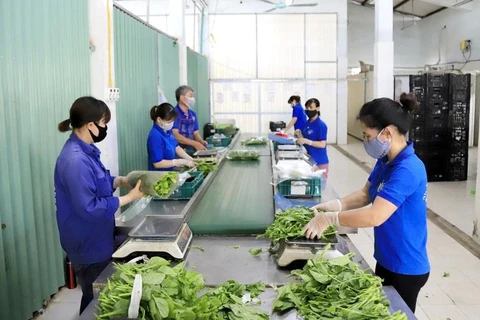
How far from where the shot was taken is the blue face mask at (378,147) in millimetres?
2240

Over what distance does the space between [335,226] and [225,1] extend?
1300 cm

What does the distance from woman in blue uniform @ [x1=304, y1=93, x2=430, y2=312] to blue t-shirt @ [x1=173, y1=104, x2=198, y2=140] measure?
4162mm

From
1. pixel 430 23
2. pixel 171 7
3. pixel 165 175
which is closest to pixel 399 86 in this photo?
pixel 171 7

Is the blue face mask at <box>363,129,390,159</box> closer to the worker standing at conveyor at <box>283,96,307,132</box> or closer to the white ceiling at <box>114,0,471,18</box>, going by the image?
the worker standing at conveyor at <box>283,96,307,132</box>

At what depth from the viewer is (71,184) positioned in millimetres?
2354

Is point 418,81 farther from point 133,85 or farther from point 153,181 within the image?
point 153,181

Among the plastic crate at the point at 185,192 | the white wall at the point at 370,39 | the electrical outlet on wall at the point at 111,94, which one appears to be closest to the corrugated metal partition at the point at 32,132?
the electrical outlet on wall at the point at 111,94

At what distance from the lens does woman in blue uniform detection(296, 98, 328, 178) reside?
5930 millimetres

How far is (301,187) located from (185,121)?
3.34 meters

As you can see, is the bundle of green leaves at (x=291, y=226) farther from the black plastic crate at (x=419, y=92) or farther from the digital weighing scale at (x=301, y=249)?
the black plastic crate at (x=419, y=92)

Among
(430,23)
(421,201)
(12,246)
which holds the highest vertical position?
(430,23)

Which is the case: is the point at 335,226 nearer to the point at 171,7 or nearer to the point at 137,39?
the point at 137,39

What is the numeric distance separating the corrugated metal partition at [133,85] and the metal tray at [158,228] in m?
2.50

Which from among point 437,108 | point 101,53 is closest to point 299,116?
point 437,108
